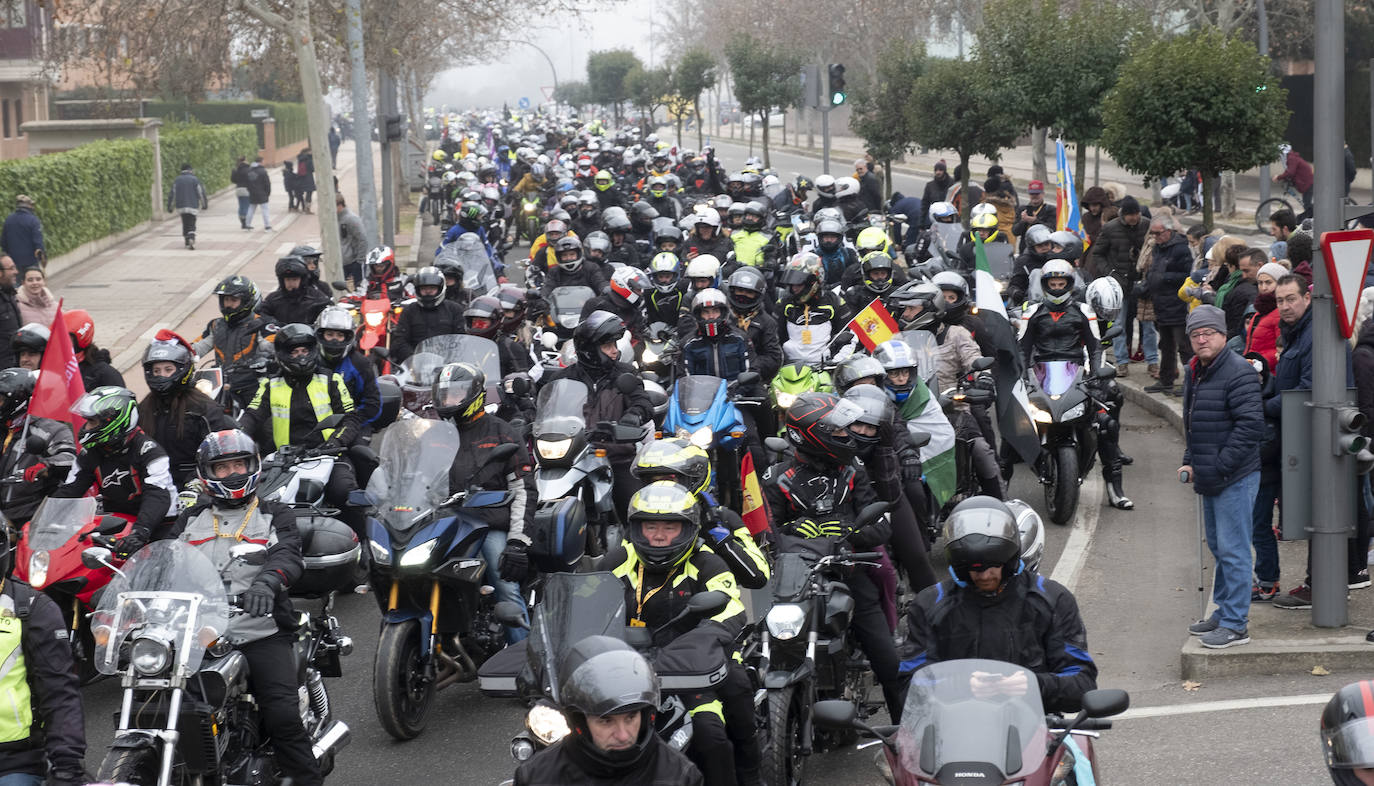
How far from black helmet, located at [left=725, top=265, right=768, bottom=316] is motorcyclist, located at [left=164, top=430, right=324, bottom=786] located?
5457 millimetres

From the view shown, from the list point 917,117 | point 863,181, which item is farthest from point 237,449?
point 917,117

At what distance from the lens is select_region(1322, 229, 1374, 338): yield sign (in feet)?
29.5

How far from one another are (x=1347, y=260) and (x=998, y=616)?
163 inches

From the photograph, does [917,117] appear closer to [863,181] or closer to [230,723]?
[863,181]

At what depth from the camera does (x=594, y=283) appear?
53.6 feet

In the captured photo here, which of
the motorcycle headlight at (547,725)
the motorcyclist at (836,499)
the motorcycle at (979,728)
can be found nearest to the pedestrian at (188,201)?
the motorcyclist at (836,499)

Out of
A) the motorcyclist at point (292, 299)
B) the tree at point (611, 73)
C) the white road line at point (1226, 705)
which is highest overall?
the tree at point (611, 73)

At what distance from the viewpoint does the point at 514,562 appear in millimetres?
8648

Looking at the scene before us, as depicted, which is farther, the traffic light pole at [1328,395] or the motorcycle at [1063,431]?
the motorcycle at [1063,431]

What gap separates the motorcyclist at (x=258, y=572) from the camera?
6.89 meters

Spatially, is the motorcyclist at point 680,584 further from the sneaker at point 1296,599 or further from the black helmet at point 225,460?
the sneaker at point 1296,599

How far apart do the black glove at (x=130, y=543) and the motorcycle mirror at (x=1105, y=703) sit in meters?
5.16

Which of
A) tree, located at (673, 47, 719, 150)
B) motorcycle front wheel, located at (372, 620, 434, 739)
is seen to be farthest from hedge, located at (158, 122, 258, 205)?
motorcycle front wheel, located at (372, 620, 434, 739)

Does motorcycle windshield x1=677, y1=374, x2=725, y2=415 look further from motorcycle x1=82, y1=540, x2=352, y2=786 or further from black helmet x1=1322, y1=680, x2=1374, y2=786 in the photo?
black helmet x1=1322, y1=680, x2=1374, y2=786
